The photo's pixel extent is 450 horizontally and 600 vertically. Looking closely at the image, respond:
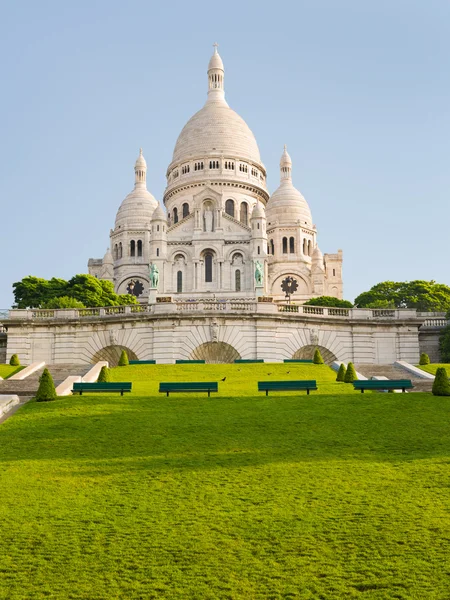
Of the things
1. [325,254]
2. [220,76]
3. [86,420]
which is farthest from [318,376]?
[220,76]

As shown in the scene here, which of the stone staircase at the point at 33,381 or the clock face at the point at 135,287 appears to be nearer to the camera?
the stone staircase at the point at 33,381

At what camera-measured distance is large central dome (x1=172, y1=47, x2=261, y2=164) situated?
115500mm

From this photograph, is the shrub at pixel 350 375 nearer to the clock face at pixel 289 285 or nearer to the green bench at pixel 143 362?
the green bench at pixel 143 362

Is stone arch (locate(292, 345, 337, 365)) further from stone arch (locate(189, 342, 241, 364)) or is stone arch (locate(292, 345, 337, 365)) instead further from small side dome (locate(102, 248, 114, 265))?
small side dome (locate(102, 248, 114, 265))

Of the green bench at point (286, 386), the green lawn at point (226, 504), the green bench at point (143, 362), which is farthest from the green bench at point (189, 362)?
the green lawn at point (226, 504)

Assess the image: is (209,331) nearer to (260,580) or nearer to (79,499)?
(79,499)

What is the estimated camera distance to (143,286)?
115812 mm

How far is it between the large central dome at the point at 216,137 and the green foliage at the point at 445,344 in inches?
2979

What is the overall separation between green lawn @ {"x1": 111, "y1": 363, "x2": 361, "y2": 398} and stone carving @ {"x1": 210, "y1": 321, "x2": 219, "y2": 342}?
14.0 feet

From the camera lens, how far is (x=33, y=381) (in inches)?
1217

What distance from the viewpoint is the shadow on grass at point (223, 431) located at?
17.2 metres

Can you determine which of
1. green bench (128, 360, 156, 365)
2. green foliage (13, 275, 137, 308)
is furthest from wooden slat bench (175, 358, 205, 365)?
green foliage (13, 275, 137, 308)

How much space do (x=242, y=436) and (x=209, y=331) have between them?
21.4 meters

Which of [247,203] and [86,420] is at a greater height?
[247,203]
